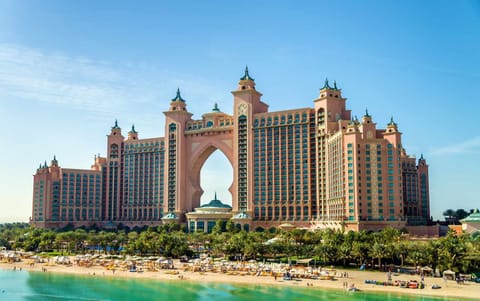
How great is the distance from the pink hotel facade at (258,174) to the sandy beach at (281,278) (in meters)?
36.0

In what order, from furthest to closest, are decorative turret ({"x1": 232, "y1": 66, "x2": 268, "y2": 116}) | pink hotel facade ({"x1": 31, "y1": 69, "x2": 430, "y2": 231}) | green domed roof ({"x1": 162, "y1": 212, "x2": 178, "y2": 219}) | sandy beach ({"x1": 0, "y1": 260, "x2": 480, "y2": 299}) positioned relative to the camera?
green domed roof ({"x1": 162, "y1": 212, "x2": 178, "y2": 219}) → decorative turret ({"x1": 232, "y1": 66, "x2": 268, "y2": 116}) → pink hotel facade ({"x1": 31, "y1": 69, "x2": 430, "y2": 231}) → sandy beach ({"x1": 0, "y1": 260, "x2": 480, "y2": 299})

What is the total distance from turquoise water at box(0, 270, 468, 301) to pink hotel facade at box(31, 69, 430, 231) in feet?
149

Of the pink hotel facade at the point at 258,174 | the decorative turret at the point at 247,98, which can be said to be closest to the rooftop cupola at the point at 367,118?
the pink hotel facade at the point at 258,174

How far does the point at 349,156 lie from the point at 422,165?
1898 inches

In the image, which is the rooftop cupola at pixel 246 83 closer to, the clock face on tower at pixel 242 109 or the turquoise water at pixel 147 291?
the clock face on tower at pixel 242 109

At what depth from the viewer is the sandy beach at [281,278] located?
72750 millimetres

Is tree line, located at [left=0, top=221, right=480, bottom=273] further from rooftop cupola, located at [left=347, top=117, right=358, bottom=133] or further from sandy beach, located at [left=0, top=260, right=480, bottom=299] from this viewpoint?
rooftop cupola, located at [left=347, top=117, right=358, bottom=133]

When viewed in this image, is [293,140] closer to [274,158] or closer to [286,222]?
[274,158]

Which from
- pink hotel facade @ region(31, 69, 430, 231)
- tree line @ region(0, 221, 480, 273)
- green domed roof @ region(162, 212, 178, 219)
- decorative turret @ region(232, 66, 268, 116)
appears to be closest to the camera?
tree line @ region(0, 221, 480, 273)

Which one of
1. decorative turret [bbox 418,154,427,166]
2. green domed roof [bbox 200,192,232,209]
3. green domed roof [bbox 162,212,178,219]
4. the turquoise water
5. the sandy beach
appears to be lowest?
the turquoise water

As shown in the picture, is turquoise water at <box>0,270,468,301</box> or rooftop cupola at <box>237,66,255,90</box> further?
rooftop cupola at <box>237,66,255,90</box>

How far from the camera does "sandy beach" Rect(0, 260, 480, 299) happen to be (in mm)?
72750

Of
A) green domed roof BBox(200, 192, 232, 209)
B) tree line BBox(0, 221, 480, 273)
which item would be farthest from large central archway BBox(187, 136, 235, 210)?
tree line BBox(0, 221, 480, 273)

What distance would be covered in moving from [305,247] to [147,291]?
34.4 meters
